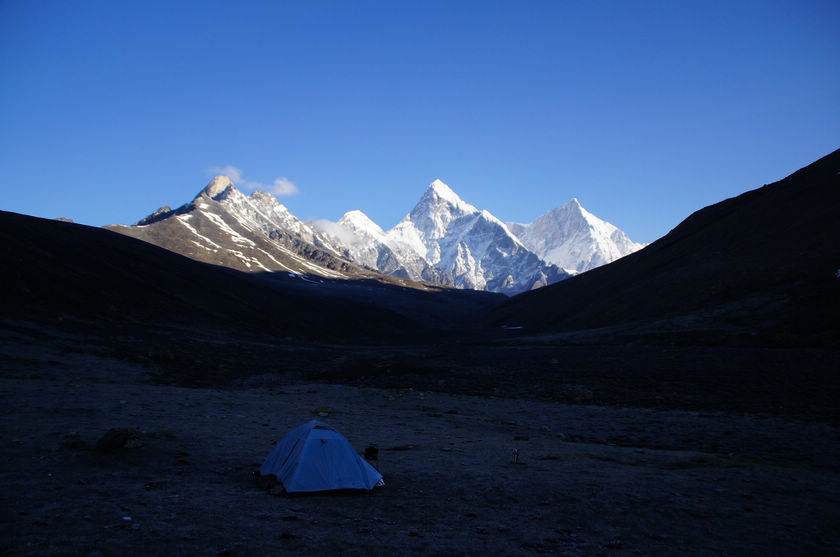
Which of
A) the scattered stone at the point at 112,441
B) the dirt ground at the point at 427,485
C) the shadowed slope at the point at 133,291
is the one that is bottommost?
the dirt ground at the point at 427,485

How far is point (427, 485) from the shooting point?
12953 mm

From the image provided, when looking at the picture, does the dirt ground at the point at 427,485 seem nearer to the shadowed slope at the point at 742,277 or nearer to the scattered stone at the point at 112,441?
the scattered stone at the point at 112,441

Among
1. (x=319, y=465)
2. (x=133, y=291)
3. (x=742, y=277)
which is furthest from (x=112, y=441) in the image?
(x=742, y=277)

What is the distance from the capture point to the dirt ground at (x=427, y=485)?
8906mm

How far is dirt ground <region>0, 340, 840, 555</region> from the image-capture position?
29.2 feet

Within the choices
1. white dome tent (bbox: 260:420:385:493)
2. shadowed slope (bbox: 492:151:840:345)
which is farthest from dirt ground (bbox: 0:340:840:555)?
shadowed slope (bbox: 492:151:840:345)

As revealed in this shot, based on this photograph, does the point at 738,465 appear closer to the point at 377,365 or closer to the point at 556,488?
the point at 556,488

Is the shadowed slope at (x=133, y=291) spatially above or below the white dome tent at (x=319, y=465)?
above

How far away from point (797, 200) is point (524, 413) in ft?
243

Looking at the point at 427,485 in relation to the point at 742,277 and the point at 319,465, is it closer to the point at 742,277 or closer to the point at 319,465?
the point at 319,465

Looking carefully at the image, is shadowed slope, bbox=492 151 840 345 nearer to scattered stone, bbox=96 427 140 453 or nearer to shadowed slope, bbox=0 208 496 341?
shadowed slope, bbox=0 208 496 341

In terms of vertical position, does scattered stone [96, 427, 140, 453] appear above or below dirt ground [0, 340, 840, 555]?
above

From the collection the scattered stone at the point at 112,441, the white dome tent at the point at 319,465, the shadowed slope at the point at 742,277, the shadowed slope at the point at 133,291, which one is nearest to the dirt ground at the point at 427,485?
the scattered stone at the point at 112,441

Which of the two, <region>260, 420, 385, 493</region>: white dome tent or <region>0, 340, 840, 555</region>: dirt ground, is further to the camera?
<region>260, 420, 385, 493</region>: white dome tent
